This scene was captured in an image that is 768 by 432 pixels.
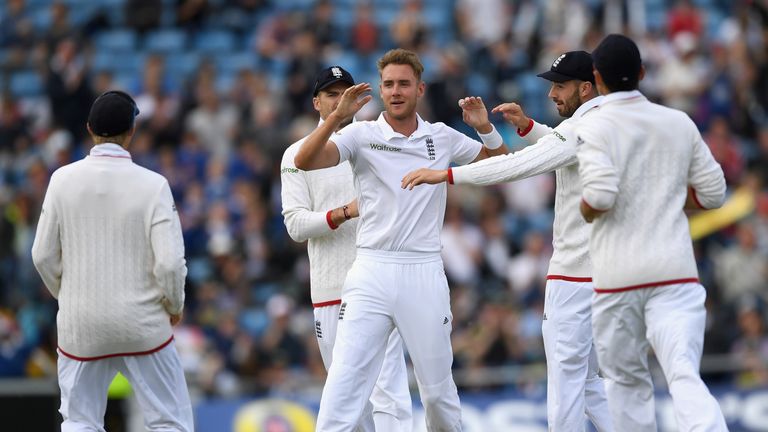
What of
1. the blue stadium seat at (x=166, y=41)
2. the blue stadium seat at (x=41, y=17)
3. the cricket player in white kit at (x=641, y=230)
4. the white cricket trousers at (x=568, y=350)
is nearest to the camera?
the cricket player in white kit at (x=641, y=230)

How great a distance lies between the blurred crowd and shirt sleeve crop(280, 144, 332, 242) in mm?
6062

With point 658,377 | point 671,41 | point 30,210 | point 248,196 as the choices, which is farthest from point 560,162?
point 671,41

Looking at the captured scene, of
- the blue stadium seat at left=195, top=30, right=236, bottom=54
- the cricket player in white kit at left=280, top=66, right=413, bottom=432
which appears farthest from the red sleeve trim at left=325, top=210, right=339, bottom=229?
the blue stadium seat at left=195, top=30, right=236, bottom=54

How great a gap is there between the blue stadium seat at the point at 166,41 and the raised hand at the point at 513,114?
14.2 metres

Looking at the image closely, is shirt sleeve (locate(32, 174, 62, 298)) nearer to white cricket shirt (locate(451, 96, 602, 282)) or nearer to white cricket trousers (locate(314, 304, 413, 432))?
white cricket trousers (locate(314, 304, 413, 432))

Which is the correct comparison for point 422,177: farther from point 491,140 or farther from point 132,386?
point 132,386

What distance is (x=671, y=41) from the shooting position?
881 inches

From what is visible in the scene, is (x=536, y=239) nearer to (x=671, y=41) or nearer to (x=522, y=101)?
(x=522, y=101)

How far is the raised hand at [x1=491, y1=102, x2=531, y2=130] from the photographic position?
33.5 feet

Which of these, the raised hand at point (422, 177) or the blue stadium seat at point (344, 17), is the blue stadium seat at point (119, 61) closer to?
the blue stadium seat at point (344, 17)

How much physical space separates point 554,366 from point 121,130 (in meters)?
3.46

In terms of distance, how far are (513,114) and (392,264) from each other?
5.33 ft

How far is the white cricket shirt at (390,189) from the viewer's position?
959 centimetres

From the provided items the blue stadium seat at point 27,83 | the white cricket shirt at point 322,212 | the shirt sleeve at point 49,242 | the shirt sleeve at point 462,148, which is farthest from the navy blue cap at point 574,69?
the blue stadium seat at point 27,83
